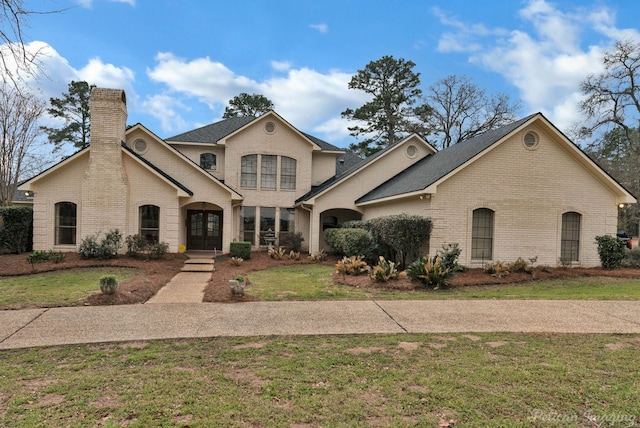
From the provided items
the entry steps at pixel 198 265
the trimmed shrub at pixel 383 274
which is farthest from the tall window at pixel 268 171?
the trimmed shrub at pixel 383 274

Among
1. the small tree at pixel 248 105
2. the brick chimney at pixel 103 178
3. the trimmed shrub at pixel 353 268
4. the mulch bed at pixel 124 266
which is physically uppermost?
the small tree at pixel 248 105

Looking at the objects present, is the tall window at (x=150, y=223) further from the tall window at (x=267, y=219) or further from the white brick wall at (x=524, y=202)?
the white brick wall at (x=524, y=202)

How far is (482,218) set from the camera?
13492 mm

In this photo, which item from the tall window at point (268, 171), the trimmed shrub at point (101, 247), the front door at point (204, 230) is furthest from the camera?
the tall window at point (268, 171)

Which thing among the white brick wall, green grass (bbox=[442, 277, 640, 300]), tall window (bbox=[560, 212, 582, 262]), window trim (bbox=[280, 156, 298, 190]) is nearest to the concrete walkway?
window trim (bbox=[280, 156, 298, 190])

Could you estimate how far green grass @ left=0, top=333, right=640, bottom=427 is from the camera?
3297 millimetres

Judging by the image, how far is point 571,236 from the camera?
14.0 meters

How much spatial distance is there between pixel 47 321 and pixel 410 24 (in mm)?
14763

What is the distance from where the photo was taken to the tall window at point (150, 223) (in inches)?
628

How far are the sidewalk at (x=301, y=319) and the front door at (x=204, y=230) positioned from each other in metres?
11.7

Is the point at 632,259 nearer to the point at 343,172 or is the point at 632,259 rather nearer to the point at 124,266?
the point at 343,172

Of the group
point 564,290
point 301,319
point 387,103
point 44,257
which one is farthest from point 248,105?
point 301,319

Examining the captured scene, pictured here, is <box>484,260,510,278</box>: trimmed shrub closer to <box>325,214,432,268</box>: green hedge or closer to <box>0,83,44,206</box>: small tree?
<box>325,214,432,268</box>: green hedge

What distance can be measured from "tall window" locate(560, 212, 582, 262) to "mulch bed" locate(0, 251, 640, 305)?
0.89 m
